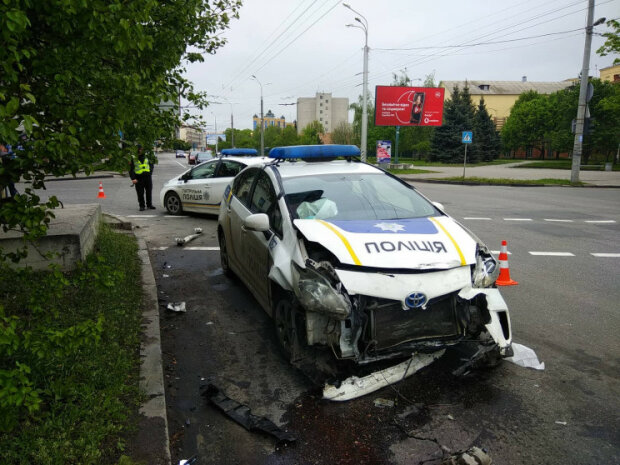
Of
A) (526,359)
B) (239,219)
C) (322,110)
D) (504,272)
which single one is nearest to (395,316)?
(526,359)

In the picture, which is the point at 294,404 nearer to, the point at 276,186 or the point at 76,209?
the point at 276,186

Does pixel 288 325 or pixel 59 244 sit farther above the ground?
pixel 59 244

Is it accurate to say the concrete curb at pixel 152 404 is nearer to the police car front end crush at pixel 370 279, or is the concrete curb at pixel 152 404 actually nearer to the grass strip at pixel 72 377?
the grass strip at pixel 72 377

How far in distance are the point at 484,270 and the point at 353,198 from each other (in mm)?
1448

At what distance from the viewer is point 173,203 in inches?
507

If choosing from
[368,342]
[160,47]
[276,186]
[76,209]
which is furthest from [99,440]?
[76,209]

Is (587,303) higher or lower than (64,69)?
lower

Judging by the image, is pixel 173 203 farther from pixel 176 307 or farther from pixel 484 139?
pixel 484 139

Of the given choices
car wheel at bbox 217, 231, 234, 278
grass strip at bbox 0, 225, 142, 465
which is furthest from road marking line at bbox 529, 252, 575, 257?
grass strip at bbox 0, 225, 142, 465

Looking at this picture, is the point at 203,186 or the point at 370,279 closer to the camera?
the point at 370,279

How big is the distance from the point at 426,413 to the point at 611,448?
1.10m

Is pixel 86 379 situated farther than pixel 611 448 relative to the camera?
Yes

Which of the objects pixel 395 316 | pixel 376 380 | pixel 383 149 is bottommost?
pixel 376 380

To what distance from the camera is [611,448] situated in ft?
9.74
